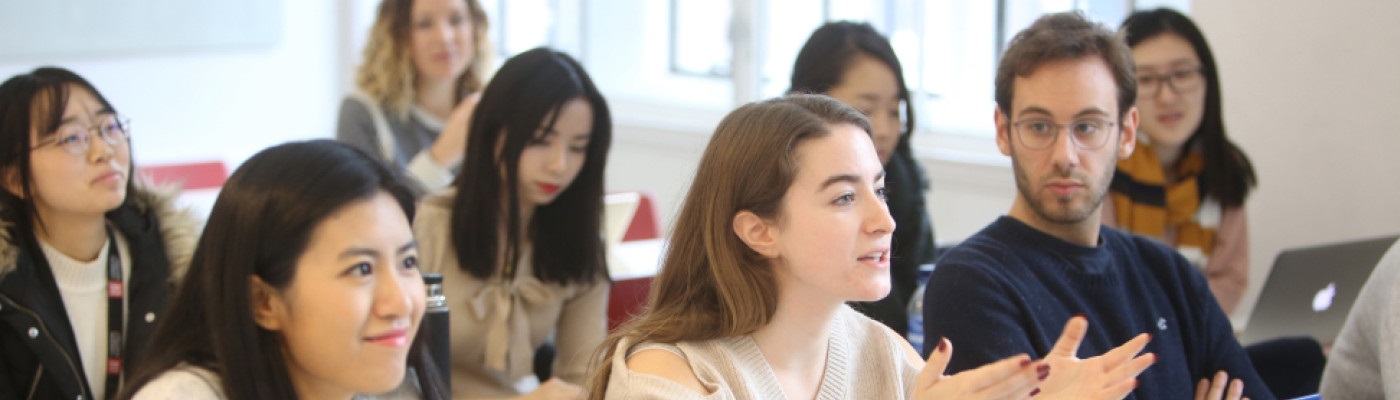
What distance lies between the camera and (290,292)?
161 centimetres

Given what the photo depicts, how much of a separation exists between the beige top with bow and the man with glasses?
94 cm

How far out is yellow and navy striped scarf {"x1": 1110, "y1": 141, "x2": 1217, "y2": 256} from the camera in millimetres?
3334

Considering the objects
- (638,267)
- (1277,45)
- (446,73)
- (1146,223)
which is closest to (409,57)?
(446,73)

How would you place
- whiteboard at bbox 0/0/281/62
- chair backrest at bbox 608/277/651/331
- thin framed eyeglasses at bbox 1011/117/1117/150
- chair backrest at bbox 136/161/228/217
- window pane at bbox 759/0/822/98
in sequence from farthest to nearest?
window pane at bbox 759/0/822/98 → whiteboard at bbox 0/0/281/62 → chair backrest at bbox 136/161/228/217 → chair backrest at bbox 608/277/651/331 → thin framed eyeglasses at bbox 1011/117/1117/150

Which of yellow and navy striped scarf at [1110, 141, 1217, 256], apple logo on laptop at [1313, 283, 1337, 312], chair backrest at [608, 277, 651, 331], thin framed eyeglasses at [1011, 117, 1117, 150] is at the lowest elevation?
chair backrest at [608, 277, 651, 331]

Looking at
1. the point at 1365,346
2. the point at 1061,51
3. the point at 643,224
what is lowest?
the point at 643,224

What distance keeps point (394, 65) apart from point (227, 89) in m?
1.96

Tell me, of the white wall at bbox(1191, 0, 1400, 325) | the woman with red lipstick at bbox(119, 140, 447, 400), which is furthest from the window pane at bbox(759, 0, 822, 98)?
the woman with red lipstick at bbox(119, 140, 447, 400)

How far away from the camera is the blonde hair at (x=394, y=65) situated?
4.04m

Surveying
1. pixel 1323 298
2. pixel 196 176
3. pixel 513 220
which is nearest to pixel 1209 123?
pixel 1323 298

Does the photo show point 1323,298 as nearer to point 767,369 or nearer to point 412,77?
point 767,369

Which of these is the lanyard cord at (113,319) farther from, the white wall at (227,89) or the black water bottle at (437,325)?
the white wall at (227,89)

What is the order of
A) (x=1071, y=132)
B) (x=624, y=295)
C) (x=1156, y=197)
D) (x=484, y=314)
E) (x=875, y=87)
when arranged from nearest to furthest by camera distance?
1. (x=1071, y=132)
2. (x=484, y=314)
3. (x=875, y=87)
4. (x=624, y=295)
5. (x=1156, y=197)

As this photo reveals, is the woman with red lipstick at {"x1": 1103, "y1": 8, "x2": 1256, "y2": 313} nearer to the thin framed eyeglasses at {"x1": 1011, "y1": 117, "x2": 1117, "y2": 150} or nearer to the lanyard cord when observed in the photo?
the thin framed eyeglasses at {"x1": 1011, "y1": 117, "x2": 1117, "y2": 150}
